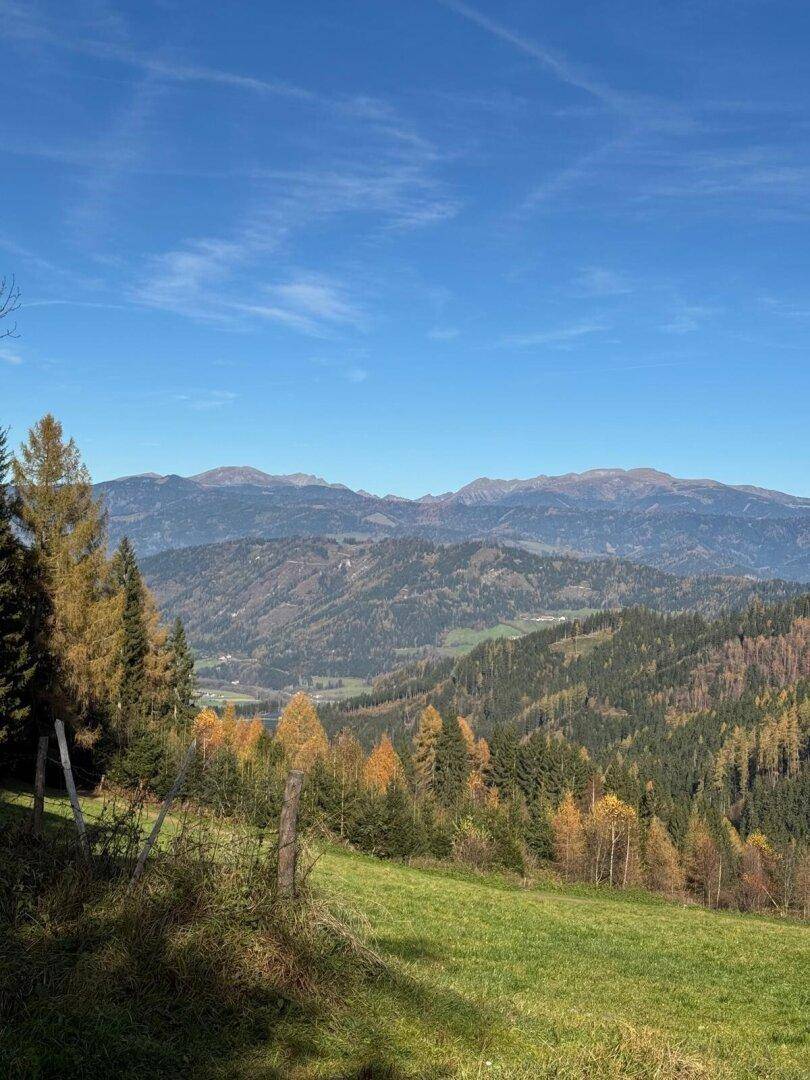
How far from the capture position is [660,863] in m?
88.6

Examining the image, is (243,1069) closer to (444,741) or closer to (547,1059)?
(547,1059)

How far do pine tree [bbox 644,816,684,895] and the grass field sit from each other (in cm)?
6217

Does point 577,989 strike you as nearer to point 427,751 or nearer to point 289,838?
point 289,838

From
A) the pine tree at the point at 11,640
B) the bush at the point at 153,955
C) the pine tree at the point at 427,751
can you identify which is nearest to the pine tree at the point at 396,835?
the pine tree at the point at 11,640

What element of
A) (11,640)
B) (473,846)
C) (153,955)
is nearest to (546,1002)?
(153,955)

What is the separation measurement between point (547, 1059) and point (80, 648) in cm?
3196

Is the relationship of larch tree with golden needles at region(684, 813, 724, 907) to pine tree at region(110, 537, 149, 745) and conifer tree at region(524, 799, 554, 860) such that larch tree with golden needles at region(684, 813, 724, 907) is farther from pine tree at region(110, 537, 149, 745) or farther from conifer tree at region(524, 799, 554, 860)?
pine tree at region(110, 537, 149, 745)

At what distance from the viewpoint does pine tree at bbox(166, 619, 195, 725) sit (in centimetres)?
5909

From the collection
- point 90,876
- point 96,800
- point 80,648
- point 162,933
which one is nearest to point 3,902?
point 90,876

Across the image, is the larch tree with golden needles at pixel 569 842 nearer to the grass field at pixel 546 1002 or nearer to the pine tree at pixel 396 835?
the pine tree at pixel 396 835

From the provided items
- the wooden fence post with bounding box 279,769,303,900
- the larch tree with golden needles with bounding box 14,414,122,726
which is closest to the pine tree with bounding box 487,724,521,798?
the larch tree with golden needles with bounding box 14,414,122,726

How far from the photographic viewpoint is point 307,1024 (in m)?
8.98

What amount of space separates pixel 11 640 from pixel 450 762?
262 ft

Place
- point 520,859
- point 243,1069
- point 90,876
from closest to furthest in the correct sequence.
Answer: point 243,1069, point 90,876, point 520,859
